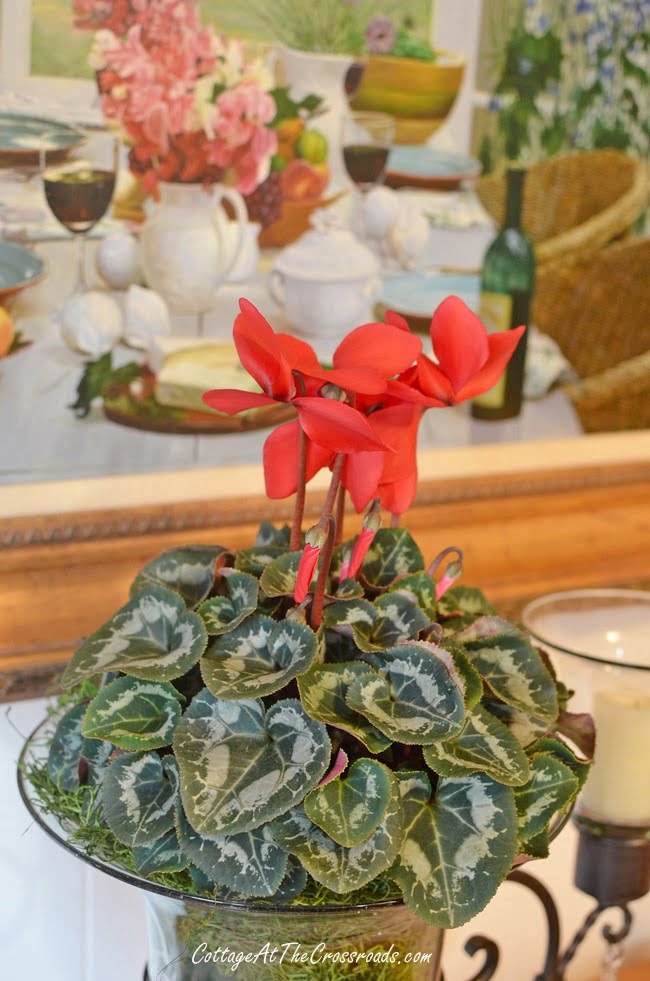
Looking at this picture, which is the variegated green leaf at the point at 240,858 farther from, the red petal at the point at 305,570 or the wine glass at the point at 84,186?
the wine glass at the point at 84,186

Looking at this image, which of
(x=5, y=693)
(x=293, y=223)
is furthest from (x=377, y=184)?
(x=5, y=693)

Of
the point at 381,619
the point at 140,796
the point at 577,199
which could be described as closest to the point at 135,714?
the point at 140,796

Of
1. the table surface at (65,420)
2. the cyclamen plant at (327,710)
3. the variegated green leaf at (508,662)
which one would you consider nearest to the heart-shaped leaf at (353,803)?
the cyclamen plant at (327,710)

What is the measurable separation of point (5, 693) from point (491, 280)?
1.62ft

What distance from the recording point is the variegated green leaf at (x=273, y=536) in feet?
2.20

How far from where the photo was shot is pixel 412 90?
2.67 ft

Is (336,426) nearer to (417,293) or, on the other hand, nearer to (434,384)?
(434,384)

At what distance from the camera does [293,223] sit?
2.62 feet

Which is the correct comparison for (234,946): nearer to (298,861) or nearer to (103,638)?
(298,861)

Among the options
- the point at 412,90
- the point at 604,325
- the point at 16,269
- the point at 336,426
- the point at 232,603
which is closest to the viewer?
the point at 336,426

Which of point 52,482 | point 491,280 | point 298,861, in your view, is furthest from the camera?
point 491,280

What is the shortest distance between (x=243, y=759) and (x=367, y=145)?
1.57ft

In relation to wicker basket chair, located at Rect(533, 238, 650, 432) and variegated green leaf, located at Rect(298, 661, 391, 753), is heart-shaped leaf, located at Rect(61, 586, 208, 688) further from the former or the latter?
wicker basket chair, located at Rect(533, 238, 650, 432)

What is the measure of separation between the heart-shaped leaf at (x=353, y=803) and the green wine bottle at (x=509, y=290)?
1.46 ft
